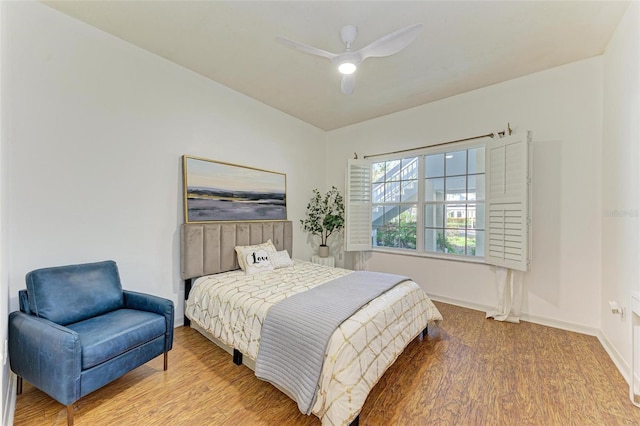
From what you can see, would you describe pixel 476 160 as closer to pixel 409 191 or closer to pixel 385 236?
pixel 409 191

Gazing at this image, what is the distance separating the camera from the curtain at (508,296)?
10.3 feet

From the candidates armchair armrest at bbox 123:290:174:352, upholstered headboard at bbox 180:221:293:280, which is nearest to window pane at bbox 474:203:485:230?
upholstered headboard at bbox 180:221:293:280

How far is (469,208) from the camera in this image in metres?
3.63

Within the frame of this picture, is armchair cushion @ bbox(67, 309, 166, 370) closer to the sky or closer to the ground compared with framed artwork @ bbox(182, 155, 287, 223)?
closer to the ground

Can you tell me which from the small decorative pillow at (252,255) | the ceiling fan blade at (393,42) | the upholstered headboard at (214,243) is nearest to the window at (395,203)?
the upholstered headboard at (214,243)

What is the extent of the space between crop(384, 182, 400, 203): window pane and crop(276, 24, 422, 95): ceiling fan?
229 centimetres

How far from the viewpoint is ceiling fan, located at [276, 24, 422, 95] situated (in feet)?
6.00

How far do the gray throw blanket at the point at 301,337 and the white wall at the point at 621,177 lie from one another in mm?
2034

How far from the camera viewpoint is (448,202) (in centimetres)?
379

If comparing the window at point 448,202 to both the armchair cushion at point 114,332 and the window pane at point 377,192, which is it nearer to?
the window pane at point 377,192

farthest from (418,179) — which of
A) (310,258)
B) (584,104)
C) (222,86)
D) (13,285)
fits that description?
(13,285)

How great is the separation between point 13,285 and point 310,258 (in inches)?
137

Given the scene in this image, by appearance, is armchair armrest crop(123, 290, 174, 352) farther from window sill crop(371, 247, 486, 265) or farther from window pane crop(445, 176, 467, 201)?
window pane crop(445, 176, 467, 201)

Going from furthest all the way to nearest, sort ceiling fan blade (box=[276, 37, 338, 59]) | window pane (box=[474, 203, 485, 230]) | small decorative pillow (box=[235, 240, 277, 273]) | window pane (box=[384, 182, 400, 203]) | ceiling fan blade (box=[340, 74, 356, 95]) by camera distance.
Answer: window pane (box=[384, 182, 400, 203]) → window pane (box=[474, 203, 485, 230]) → small decorative pillow (box=[235, 240, 277, 273]) → ceiling fan blade (box=[340, 74, 356, 95]) → ceiling fan blade (box=[276, 37, 338, 59])
